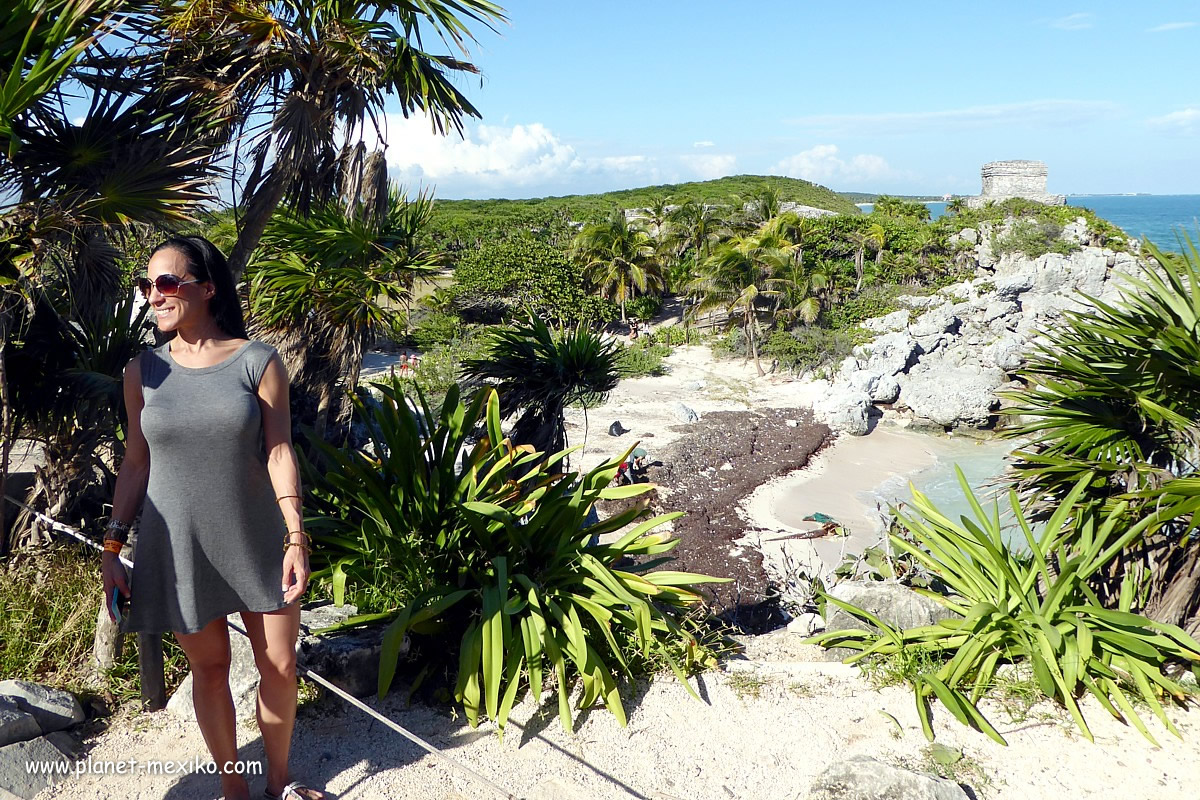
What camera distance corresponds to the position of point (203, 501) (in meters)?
2.29

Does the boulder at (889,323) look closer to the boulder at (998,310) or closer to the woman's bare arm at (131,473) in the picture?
the boulder at (998,310)

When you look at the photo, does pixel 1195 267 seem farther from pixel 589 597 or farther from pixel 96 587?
pixel 96 587

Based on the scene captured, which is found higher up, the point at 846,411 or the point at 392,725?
the point at 392,725

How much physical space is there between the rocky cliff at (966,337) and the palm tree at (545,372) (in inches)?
603

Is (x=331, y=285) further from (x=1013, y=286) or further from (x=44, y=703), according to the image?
(x=1013, y=286)

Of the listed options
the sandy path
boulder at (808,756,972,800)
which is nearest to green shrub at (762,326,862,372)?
the sandy path

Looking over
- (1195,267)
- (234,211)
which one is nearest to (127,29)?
(234,211)

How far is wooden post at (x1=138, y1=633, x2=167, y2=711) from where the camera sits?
3.19 m

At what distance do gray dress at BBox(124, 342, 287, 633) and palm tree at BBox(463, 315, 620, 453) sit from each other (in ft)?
14.1

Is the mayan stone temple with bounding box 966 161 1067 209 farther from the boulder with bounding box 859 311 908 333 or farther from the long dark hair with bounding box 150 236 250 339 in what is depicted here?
the long dark hair with bounding box 150 236 250 339

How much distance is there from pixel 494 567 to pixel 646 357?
2250 centimetres

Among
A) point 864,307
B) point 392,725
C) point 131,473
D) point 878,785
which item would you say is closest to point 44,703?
point 131,473

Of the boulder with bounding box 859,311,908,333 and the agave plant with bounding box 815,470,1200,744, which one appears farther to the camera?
the boulder with bounding box 859,311,908,333

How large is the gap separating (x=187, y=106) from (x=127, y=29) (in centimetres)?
43
